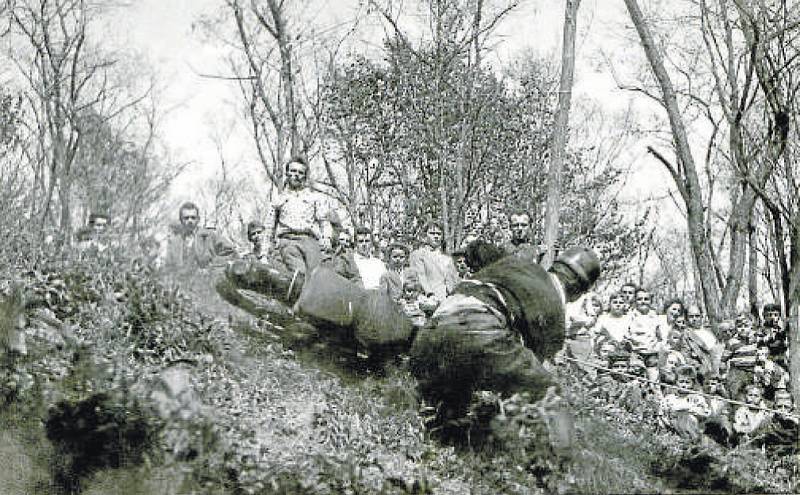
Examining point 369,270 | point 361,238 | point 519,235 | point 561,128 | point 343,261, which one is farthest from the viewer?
point 561,128

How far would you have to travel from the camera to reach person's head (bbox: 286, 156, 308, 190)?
322 inches

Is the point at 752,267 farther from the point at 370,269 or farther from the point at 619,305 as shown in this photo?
the point at 370,269

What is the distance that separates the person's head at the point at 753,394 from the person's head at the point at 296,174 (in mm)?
4854

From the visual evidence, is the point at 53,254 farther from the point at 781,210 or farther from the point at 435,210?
the point at 435,210

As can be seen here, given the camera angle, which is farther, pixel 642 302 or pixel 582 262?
pixel 642 302

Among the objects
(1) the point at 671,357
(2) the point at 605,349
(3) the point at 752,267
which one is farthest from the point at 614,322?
(3) the point at 752,267

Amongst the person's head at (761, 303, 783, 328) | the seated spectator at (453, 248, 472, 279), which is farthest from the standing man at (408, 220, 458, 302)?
the person's head at (761, 303, 783, 328)

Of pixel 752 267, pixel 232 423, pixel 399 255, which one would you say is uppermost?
pixel 752 267

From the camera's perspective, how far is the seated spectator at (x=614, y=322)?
8.98 metres

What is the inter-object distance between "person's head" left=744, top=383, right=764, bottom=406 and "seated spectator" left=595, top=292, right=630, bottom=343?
133 cm

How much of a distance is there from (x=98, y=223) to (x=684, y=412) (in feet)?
16.9

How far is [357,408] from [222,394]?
2.92 feet

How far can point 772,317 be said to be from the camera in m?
9.71

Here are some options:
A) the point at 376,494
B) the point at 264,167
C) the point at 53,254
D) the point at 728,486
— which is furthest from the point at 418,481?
→ the point at 264,167
